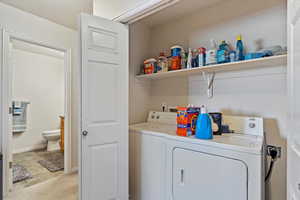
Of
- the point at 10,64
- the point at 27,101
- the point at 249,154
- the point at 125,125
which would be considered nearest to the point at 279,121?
the point at 249,154

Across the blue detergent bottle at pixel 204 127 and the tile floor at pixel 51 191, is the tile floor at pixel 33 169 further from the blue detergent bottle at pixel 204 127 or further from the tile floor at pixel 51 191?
the blue detergent bottle at pixel 204 127

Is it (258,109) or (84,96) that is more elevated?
(84,96)

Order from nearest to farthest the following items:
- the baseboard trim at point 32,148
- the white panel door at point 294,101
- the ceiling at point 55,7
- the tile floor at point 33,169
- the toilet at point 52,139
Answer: the white panel door at point 294,101
the ceiling at point 55,7
the tile floor at point 33,169
the baseboard trim at point 32,148
the toilet at point 52,139

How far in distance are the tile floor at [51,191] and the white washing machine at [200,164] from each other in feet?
2.90

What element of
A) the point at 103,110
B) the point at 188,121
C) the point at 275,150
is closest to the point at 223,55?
the point at 188,121

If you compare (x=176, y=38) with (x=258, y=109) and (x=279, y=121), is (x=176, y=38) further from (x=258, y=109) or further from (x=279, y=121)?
(x=279, y=121)

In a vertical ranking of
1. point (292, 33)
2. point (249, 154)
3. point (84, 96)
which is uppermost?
point (292, 33)

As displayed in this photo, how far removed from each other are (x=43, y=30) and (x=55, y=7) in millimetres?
425

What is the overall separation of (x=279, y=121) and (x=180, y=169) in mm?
991

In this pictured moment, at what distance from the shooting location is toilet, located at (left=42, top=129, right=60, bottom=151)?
4.08m

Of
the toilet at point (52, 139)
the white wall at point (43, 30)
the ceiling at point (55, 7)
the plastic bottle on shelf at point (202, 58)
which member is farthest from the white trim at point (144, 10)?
the toilet at point (52, 139)

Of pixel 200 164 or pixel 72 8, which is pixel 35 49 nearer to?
pixel 72 8

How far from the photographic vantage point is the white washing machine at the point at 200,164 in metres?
1.18

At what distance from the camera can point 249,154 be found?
1.17 m
